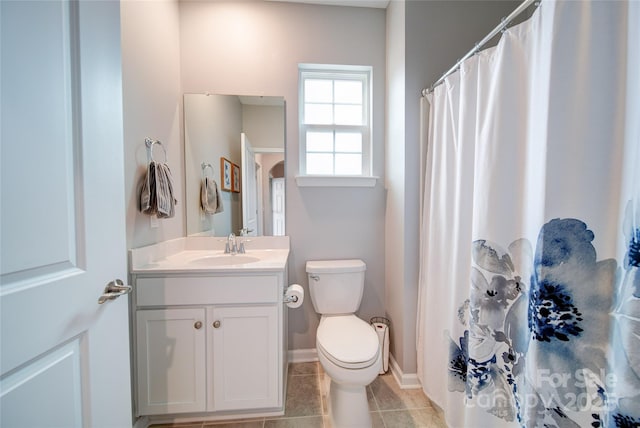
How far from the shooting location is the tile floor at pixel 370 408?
1302mm

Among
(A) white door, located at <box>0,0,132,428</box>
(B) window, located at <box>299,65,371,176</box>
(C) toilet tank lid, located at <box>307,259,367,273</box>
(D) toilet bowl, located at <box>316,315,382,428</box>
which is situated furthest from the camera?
(B) window, located at <box>299,65,371,176</box>

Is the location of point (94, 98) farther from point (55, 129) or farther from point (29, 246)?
point (29, 246)

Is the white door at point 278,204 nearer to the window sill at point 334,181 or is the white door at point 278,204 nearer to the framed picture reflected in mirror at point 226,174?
the window sill at point 334,181

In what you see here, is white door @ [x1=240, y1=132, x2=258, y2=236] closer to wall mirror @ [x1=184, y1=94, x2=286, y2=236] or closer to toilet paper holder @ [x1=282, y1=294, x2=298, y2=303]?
wall mirror @ [x1=184, y1=94, x2=286, y2=236]

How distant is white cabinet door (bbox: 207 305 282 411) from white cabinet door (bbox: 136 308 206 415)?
0.06 metres

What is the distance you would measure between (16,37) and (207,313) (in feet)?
3.78

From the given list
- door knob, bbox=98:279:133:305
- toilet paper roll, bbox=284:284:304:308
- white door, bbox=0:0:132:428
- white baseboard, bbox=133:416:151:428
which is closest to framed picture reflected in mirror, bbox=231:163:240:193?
toilet paper roll, bbox=284:284:304:308

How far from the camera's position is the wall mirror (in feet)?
5.68

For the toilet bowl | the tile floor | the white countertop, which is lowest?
the tile floor

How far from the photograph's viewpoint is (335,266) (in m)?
1.66

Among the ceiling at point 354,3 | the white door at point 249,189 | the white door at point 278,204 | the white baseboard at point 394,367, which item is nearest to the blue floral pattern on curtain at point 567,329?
the white baseboard at point 394,367

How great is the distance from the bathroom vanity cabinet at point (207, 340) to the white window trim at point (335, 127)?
803 millimetres

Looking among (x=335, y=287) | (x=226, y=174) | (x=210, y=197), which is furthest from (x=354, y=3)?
(x=335, y=287)

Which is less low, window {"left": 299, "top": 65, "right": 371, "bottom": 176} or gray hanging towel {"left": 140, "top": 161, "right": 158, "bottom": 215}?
window {"left": 299, "top": 65, "right": 371, "bottom": 176}
